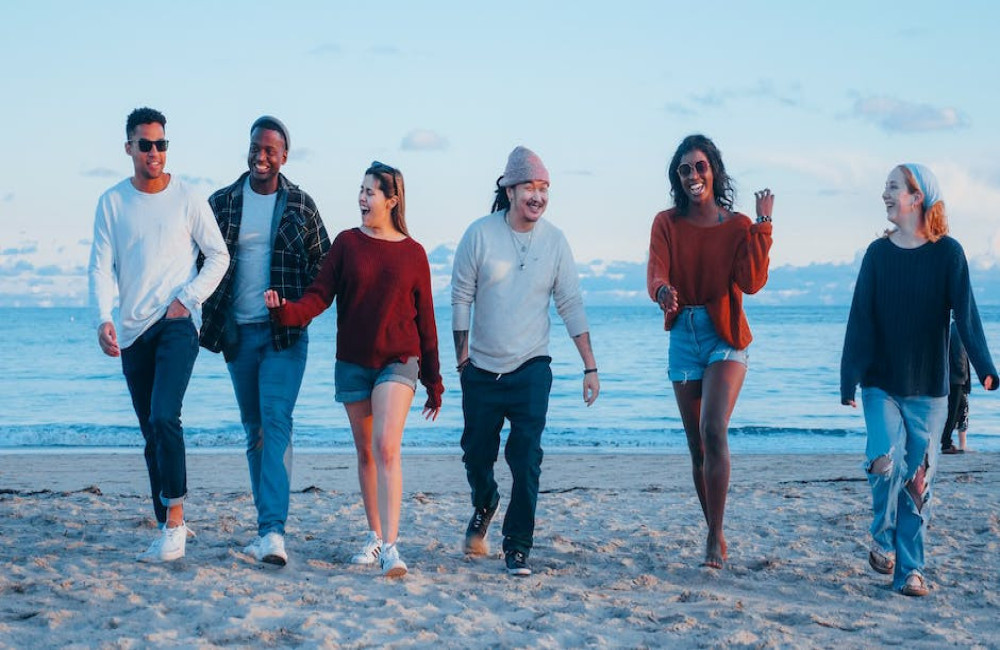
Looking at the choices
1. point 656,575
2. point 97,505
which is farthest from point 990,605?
point 97,505

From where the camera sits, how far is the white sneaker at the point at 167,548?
5.38 metres

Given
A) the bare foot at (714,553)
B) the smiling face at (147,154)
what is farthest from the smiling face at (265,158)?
the bare foot at (714,553)

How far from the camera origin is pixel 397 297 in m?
5.16

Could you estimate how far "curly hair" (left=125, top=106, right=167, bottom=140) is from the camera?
205 inches

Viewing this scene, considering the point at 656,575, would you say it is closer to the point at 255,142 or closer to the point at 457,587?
the point at 457,587

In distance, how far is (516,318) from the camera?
5.34 metres

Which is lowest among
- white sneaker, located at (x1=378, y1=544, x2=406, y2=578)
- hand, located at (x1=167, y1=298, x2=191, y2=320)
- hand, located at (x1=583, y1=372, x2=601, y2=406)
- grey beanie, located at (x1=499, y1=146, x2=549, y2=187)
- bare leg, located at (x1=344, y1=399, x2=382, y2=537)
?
white sneaker, located at (x1=378, y1=544, x2=406, y2=578)

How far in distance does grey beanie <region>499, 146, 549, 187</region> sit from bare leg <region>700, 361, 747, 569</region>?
1.28m

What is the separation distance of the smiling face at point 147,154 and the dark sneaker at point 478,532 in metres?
2.41

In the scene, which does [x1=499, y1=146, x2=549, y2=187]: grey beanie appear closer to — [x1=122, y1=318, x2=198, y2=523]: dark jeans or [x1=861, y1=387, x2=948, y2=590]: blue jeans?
[x1=122, y1=318, x2=198, y2=523]: dark jeans

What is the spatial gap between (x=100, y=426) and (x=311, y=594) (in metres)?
14.6

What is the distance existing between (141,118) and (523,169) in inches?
73.6

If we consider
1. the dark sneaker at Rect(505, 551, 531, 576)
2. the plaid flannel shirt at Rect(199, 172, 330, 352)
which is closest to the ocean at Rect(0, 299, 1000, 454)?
the plaid flannel shirt at Rect(199, 172, 330, 352)

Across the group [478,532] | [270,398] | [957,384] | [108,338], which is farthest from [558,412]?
[108,338]
